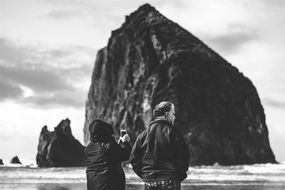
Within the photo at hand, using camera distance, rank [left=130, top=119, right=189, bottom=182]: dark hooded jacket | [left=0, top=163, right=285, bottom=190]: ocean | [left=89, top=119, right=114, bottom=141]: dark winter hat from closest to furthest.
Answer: [left=130, top=119, right=189, bottom=182]: dark hooded jacket < [left=89, top=119, right=114, bottom=141]: dark winter hat < [left=0, top=163, right=285, bottom=190]: ocean

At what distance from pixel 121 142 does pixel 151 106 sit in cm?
8204

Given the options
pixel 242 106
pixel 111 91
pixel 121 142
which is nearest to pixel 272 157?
pixel 242 106

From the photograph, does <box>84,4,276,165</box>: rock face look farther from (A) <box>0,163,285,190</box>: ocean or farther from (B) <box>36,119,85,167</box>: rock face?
(A) <box>0,163,285,190</box>: ocean

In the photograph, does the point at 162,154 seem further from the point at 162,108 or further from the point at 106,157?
the point at 106,157

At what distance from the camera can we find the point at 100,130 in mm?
7730

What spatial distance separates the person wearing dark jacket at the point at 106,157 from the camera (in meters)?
7.72

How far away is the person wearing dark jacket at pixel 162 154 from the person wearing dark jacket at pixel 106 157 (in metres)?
0.22

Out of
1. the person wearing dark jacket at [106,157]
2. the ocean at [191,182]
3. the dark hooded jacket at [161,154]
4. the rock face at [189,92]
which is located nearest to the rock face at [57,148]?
the rock face at [189,92]

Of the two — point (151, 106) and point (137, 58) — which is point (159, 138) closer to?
point (151, 106)

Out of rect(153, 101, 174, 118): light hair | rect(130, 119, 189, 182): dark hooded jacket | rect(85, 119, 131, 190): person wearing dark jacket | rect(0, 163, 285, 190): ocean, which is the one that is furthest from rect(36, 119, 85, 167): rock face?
rect(153, 101, 174, 118): light hair

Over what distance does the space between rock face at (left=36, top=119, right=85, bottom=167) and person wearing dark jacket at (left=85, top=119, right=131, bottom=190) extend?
7783 centimetres

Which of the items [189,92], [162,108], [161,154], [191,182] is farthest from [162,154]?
[189,92]

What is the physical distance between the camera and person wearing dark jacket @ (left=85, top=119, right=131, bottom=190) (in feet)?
25.3

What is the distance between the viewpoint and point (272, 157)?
3511 inches
